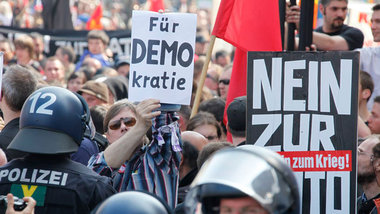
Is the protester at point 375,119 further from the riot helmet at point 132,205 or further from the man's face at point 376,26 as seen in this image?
the riot helmet at point 132,205

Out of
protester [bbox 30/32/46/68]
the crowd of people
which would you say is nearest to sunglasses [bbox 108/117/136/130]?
→ the crowd of people

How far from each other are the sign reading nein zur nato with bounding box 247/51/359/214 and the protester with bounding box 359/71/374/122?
3146mm

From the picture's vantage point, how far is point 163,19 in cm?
539

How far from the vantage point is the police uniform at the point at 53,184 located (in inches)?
158

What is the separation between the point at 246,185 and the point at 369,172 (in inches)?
129

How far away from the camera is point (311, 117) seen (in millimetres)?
4961

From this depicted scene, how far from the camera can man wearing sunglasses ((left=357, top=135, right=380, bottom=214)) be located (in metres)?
5.60

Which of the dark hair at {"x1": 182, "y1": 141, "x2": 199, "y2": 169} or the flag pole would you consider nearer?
the dark hair at {"x1": 182, "y1": 141, "x2": 199, "y2": 169}

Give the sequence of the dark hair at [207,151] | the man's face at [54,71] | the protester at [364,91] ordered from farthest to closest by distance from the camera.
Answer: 1. the man's face at [54,71]
2. the protester at [364,91]
3. the dark hair at [207,151]

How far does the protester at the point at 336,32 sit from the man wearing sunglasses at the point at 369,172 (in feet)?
6.76

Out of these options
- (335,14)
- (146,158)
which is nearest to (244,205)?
(146,158)

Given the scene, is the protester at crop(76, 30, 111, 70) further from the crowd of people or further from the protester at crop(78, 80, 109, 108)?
the crowd of people

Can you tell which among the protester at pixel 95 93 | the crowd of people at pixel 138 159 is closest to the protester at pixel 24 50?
the protester at pixel 95 93

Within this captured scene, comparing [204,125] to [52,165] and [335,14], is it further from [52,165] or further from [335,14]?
[52,165]
